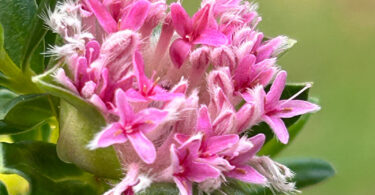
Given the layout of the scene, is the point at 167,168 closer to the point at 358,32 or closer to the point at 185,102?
the point at 185,102

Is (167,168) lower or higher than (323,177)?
higher

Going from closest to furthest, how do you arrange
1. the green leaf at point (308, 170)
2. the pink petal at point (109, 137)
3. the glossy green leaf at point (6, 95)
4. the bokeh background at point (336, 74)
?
the pink petal at point (109, 137)
the glossy green leaf at point (6, 95)
the green leaf at point (308, 170)
the bokeh background at point (336, 74)

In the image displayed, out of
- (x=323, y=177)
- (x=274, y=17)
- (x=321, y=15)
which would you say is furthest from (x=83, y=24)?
(x=321, y=15)

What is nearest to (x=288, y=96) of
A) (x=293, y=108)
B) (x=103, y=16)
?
(x=293, y=108)

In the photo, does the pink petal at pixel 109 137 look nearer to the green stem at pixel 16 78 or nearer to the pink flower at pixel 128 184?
the pink flower at pixel 128 184

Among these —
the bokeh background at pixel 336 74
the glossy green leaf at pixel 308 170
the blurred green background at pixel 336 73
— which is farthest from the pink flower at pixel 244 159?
the bokeh background at pixel 336 74

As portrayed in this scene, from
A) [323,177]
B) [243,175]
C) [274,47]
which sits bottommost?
[323,177]

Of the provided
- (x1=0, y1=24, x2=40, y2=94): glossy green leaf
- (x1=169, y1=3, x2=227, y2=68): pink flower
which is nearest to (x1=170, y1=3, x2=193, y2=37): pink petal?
(x1=169, y1=3, x2=227, y2=68): pink flower
